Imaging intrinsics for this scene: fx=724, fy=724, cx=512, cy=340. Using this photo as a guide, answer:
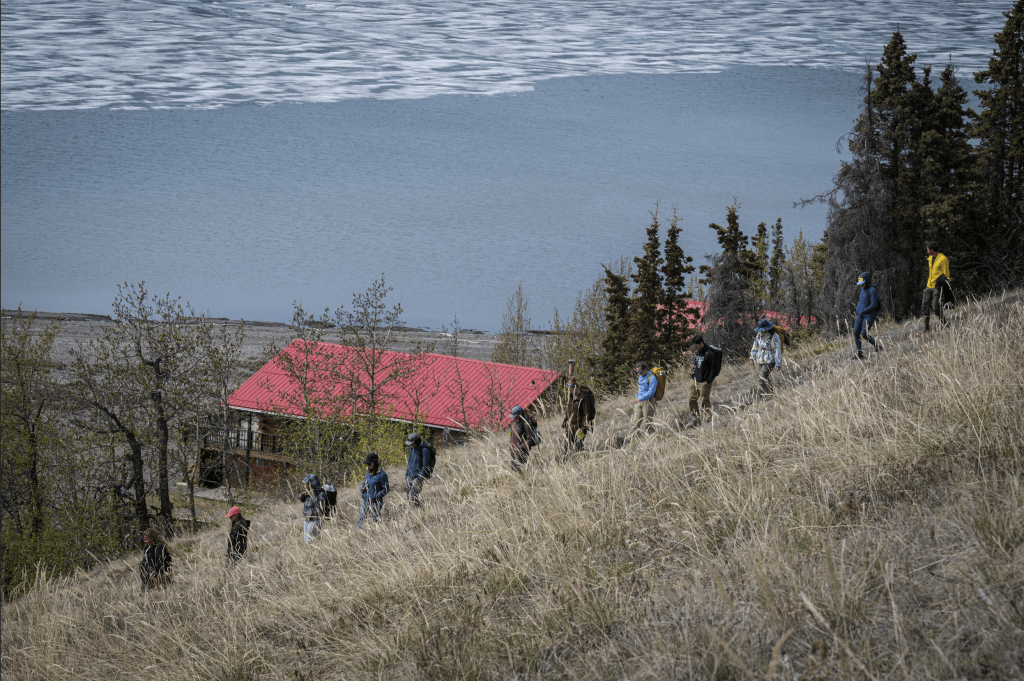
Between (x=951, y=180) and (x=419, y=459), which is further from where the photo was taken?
(x=951, y=180)

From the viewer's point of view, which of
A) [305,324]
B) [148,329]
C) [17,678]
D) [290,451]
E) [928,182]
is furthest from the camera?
[305,324]

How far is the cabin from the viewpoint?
36.1 m

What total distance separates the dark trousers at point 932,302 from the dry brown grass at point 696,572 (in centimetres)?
486

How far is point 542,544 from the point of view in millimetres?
5656

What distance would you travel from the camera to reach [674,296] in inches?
1661

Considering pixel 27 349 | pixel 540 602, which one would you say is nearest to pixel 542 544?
pixel 540 602

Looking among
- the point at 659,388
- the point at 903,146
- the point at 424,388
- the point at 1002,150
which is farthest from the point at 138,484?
the point at 1002,150

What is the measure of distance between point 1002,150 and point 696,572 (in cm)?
3833

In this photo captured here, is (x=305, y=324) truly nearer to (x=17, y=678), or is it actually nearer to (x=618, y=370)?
(x=618, y=370)

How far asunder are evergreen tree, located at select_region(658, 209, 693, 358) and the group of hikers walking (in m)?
27.9

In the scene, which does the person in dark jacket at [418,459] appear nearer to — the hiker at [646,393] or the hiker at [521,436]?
the hiker at [521,436]

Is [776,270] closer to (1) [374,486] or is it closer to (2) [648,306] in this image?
(2) [648,306]

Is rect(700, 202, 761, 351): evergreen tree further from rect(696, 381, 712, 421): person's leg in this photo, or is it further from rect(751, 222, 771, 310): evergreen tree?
rect(696, 381, 712, 421): person's leg

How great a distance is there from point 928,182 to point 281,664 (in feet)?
119
